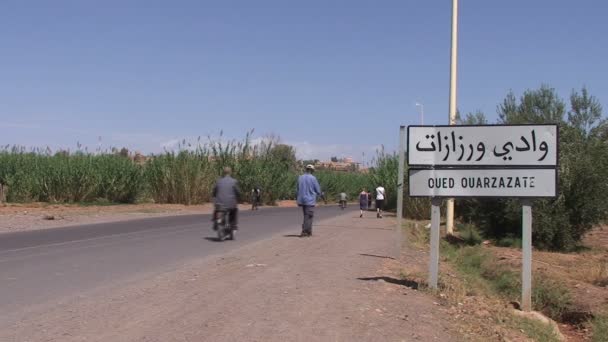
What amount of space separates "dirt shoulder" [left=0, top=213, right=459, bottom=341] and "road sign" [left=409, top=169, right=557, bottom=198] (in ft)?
4.95

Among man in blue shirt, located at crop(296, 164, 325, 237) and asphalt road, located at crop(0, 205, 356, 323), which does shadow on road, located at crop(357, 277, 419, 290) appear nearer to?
asphalt road, located at crop(0, 205, 356, 323)

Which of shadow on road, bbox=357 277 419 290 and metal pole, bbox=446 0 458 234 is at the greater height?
metal pole, bbox=446 0 458 234

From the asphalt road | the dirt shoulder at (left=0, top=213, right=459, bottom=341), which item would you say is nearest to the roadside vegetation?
the asphalt road

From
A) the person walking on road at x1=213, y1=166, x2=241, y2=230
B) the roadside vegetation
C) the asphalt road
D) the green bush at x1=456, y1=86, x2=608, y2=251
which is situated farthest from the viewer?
the roadside vegetation

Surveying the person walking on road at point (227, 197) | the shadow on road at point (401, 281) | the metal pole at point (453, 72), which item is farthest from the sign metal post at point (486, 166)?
the metal pole at point (453, 72)

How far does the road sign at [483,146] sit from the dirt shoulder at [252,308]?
6.50 ft

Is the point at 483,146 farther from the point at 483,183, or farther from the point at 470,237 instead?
the point at 470,237

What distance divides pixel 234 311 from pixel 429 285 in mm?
3189

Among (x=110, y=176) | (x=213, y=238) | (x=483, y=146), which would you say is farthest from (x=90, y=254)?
(x=110, y=176)

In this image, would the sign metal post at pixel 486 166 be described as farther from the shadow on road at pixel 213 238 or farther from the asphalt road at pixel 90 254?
the shadow on road at pixel 213 238

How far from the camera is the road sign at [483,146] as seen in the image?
902cm

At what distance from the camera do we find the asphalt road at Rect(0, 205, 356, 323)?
907 centimetres

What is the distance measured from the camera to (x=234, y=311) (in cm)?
743

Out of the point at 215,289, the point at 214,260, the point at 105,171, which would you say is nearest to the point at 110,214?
the point at 105,171
